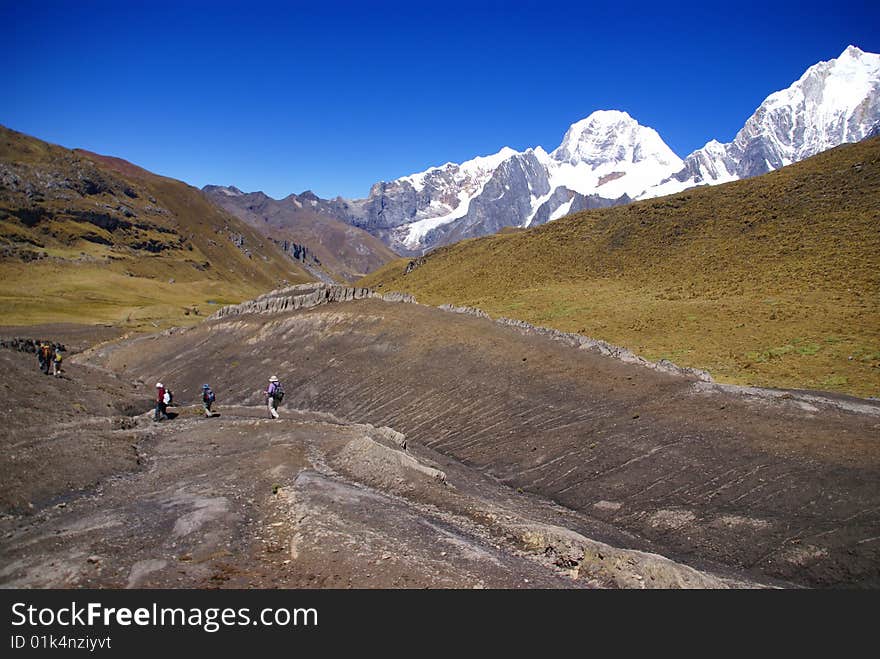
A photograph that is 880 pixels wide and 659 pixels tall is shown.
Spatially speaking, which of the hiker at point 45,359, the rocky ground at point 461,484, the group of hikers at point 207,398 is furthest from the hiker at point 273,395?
the hiker at point 45,359

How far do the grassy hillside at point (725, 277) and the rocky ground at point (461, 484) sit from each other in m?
13.3

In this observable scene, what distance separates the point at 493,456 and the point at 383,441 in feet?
17.8

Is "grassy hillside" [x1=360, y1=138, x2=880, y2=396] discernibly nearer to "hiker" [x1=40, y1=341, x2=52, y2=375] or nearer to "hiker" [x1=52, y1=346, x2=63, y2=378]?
"hiker" [x1=52, y1=346, x2=63, y2=378]

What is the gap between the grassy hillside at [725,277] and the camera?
125 feet

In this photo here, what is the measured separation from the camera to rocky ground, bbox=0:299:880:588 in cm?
1093

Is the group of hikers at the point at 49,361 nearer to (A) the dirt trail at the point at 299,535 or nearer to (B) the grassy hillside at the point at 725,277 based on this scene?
(A) the dirt trail at the point at 299,535

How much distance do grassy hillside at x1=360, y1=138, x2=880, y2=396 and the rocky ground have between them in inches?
523

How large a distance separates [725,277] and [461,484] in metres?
52.0

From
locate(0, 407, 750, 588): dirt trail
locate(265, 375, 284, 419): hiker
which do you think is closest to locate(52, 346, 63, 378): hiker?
locate(265, 375, 284, 419): hiker

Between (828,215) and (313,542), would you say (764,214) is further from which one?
(313,542)

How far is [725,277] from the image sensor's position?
60.2 meters

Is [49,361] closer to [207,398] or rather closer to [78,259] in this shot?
[207,398]
